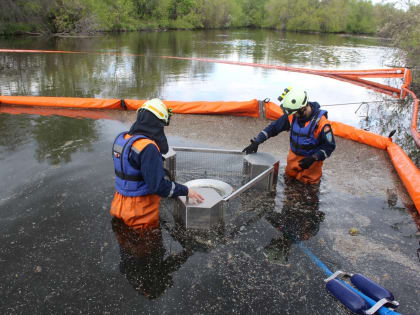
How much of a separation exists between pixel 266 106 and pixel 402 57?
10.5m

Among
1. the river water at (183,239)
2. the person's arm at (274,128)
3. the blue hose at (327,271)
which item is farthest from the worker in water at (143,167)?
the person's arm at (274,128)

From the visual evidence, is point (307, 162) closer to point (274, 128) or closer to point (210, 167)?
point (274, 128)

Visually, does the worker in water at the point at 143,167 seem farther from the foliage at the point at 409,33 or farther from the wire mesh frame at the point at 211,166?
the foliage at the point at 409,33

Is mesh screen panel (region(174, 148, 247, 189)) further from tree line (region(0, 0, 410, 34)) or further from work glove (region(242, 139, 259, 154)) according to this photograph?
tree line (region(0, 0, 410, 34))

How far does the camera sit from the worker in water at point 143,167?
2924 millimetres

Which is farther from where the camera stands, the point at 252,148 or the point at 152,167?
the point at 252,148

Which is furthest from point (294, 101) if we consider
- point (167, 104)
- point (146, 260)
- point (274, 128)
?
point (167, 104)

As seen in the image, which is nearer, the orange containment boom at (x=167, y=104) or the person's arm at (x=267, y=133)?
the person's arm at (x=267, y=133)

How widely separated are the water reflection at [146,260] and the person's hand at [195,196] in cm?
52

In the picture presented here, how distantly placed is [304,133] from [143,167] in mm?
2362

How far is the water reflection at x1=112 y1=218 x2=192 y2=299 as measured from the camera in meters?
2.88

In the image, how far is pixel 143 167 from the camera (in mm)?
2918

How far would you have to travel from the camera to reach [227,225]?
374 centimetres

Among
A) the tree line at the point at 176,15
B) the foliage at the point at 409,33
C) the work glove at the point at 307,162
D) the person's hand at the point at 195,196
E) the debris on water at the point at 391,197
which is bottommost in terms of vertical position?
the debris on water at the point at 391,197
